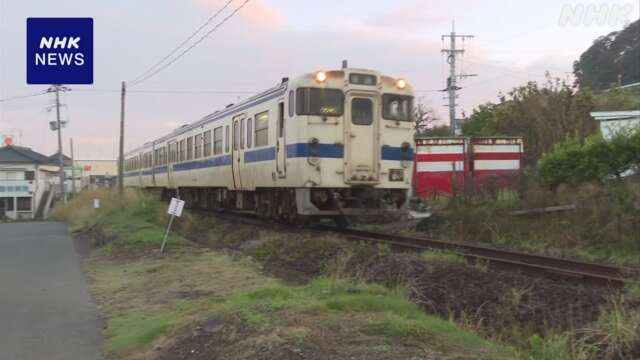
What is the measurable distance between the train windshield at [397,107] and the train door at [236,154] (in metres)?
4.48

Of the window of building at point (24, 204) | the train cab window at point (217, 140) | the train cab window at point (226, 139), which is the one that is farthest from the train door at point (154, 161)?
the window of building at point (24, 204)

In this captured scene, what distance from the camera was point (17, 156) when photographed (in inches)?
3009

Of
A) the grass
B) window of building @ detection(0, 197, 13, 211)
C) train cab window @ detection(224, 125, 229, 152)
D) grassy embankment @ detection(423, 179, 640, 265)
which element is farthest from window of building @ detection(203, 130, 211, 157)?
window of building @ detection(0, 197, 13, 211)

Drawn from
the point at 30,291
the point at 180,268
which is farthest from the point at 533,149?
the point at 30,291

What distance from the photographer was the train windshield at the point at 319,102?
14062 millimetres

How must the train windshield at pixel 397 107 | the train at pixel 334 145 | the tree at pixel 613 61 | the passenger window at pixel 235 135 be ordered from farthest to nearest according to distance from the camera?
the tree at pixel 613 61
the passenger window at pixel 235 135
the train windshield at pixel 397 107
the train at pixel 334 145

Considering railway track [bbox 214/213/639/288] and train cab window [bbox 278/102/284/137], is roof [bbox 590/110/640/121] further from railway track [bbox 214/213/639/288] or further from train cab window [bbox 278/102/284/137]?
train cab window [bbox 278/102/284/137]

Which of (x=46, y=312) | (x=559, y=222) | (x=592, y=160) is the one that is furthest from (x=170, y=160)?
(x=46, y=312)

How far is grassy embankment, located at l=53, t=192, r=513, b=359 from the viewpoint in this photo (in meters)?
5.40

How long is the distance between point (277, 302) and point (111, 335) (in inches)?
76.3

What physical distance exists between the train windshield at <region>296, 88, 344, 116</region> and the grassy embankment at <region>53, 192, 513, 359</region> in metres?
3.44

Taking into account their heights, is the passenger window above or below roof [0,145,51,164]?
below

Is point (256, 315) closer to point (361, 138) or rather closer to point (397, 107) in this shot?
point (361, 138)

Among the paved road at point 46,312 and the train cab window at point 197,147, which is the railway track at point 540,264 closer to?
the paved road at point 46,312
